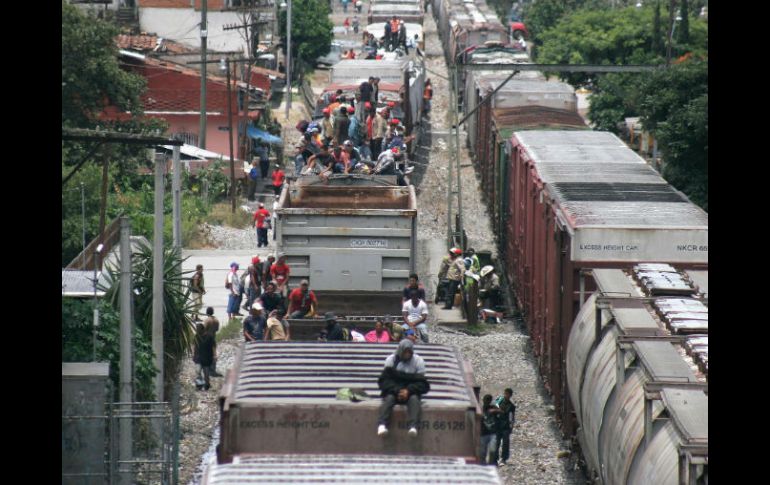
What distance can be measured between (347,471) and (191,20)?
46.8 meters

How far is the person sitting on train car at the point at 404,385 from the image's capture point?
1038 cm

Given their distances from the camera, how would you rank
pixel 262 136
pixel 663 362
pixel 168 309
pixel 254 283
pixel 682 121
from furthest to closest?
pixel 262 136 → pixel 682 121 → pixel 254 283 → pixel 168 309 → pixel 663 362

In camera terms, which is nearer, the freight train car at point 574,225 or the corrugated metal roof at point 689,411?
the corrugated metal roof at point 689,411

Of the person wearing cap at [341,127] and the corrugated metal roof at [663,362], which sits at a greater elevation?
the person wearing cap at [341,127]

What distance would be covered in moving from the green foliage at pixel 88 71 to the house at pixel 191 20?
16898 mm

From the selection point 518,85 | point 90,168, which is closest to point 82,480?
point 90,168

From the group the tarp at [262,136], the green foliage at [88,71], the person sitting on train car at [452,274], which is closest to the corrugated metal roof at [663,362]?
the person sitting on train car at [452,274]

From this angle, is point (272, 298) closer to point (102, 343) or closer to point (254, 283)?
point (102, 343)

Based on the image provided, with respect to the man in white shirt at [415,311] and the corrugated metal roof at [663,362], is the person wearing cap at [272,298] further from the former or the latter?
the corrugated metal roof at [663,362]

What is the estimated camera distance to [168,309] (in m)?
19.3

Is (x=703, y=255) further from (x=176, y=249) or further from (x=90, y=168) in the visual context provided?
(x=90, y=168)

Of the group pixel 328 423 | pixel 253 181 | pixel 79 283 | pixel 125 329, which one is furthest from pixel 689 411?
pixel 253 181

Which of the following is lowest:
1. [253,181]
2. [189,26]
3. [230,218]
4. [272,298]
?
[230,218]

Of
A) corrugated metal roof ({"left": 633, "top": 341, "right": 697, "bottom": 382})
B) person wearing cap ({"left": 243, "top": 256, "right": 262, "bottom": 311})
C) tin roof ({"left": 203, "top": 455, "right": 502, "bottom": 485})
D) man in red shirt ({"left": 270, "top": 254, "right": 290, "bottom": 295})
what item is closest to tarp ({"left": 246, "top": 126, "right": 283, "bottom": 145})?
person wearing cap ({"left": 243, "top": 256, "right": 262, "bottom": 311})
